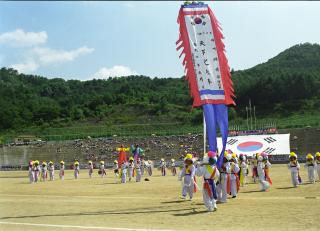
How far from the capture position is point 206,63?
1588 cm

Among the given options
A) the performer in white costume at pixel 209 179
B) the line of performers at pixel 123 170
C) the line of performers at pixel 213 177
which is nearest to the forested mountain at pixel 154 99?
the line of performers at pixel 123 170

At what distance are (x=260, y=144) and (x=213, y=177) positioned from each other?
84.5ft

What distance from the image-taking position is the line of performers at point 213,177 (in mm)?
14266

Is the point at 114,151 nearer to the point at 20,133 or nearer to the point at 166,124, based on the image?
the point at 166,124

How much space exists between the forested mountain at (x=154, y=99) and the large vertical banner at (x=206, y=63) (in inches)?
2323

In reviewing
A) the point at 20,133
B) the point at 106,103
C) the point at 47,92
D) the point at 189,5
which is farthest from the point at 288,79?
the point at 189,5

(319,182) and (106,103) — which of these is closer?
(319,182)

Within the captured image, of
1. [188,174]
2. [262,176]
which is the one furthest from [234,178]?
[262,176]

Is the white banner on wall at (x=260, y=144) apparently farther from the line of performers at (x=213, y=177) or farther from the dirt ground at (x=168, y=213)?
the dirt ground at (x=168, y=213)

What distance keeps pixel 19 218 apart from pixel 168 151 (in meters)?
41.5

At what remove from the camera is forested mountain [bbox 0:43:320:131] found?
270ft

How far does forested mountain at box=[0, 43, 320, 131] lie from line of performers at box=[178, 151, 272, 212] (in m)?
56.7

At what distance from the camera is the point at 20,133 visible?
255ft

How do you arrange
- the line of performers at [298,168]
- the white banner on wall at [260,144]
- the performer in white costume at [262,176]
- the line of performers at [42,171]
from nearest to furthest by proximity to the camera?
1. the performer in white costume at [262,176]
2. the line of performers at [298,168]
3. the line of performers at [42,171]
4. the white banner on wall at [260,144]
